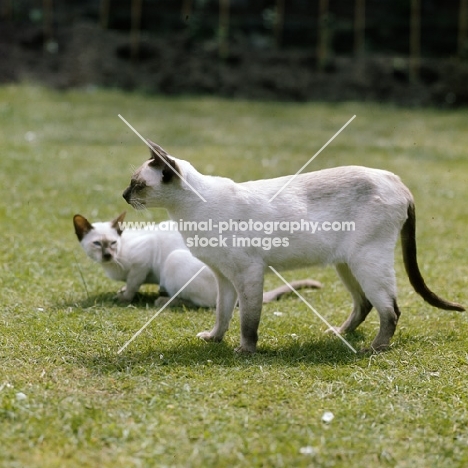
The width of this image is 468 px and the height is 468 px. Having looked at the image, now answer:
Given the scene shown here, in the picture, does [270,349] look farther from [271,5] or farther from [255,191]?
[271,5]

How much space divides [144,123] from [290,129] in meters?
2.50

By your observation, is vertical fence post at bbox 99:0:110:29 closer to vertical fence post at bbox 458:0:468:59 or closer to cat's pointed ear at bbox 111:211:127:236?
vertical fence post at bbox 458:0:468:59

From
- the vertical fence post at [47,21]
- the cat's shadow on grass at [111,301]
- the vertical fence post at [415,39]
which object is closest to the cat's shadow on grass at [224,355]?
the cat's shadow on grass at [111,301]

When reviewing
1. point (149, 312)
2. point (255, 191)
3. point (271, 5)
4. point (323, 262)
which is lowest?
point (149, 312)

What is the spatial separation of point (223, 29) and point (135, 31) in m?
1.92

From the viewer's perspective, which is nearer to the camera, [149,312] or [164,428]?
[164,428]

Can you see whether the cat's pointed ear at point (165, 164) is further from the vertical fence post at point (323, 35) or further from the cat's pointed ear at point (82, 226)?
the vertical fence post at point (323, 35)

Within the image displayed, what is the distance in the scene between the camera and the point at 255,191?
5.16 meters

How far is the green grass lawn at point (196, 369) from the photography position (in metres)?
3.70

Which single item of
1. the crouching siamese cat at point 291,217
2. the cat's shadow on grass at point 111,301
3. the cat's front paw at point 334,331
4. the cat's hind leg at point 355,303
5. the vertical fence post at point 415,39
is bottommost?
the cat's shadow on grass at point 111,301

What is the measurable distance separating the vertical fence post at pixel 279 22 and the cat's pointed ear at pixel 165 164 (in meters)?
13.6

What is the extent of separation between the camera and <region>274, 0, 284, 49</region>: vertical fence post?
1777cm

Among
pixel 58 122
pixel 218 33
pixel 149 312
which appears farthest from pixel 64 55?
pixel 149 312

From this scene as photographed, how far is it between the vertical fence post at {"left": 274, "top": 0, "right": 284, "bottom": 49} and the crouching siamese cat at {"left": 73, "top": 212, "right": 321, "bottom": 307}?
1220 cm
